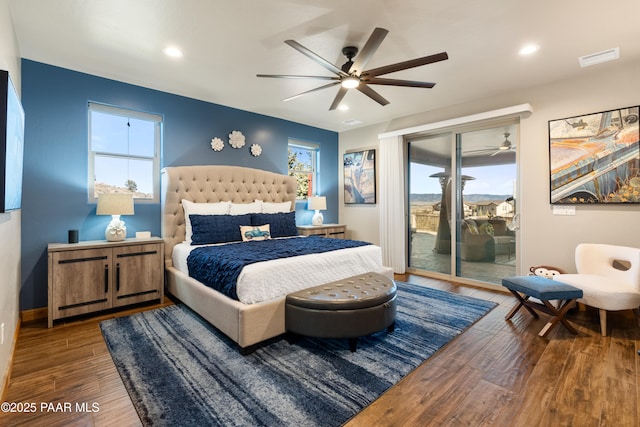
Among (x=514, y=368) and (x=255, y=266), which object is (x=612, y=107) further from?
(x=255, y=266)

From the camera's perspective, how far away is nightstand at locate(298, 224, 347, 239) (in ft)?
16.7

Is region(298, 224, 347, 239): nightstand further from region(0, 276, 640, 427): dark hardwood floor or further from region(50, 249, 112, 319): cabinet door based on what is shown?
region(0, 276, 640, 427): dark hardwood floor

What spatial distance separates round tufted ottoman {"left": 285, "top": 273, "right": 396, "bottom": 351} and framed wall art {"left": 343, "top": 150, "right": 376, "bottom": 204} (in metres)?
3.26

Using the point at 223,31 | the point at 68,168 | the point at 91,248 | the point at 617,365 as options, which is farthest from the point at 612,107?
the point at 68,168

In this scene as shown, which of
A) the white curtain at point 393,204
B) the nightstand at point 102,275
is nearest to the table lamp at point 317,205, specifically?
the white curtain at point 393,204

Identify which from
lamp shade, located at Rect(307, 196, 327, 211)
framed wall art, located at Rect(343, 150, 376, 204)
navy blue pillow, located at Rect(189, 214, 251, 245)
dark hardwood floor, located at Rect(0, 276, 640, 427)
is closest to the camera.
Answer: dark hardwood floor, located at Rect(0, 276, 640, 427)

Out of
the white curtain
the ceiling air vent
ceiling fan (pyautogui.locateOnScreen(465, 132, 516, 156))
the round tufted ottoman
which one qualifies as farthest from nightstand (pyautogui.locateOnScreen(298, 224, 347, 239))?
the ceiling air vent

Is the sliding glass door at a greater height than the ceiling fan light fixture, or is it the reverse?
the ceiling fan light fixture

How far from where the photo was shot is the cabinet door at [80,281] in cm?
287

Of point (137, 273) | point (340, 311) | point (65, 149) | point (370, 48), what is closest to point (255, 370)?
point (340, 311)

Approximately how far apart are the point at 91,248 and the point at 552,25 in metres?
4.75

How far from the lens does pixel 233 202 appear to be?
450 centimetres

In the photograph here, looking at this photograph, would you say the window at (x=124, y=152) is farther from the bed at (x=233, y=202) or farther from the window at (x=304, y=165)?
the window at (x=304, y=165)

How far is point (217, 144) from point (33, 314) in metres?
2.91
